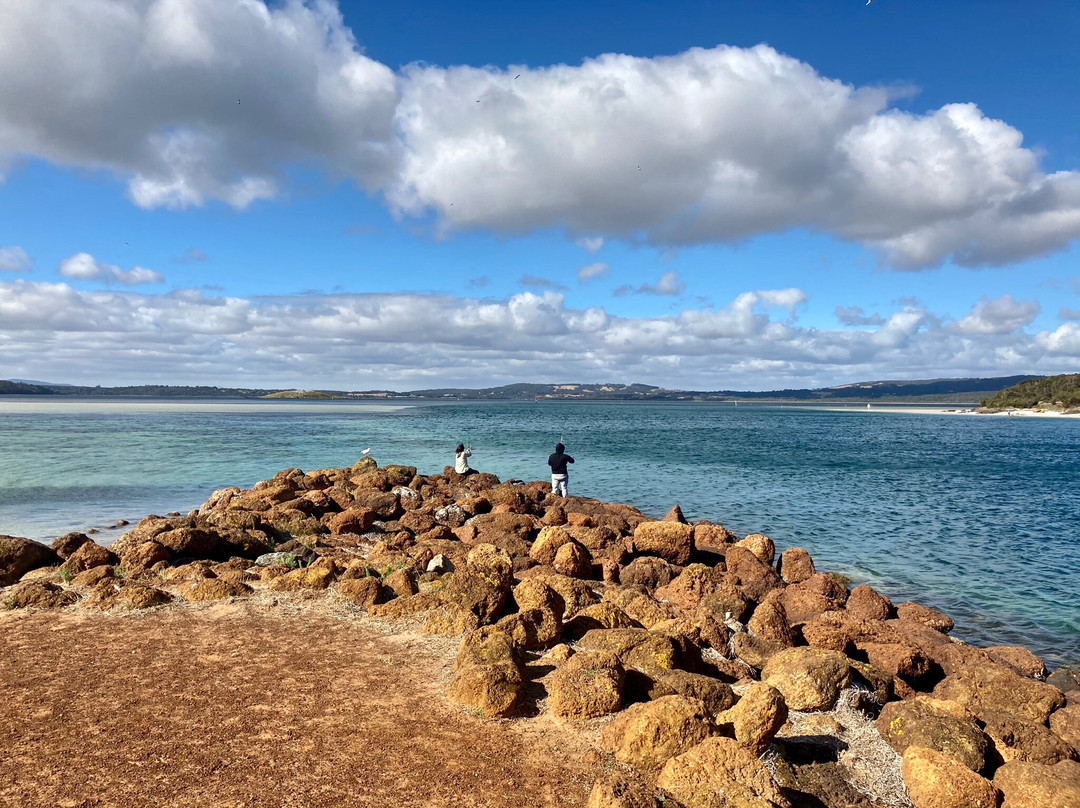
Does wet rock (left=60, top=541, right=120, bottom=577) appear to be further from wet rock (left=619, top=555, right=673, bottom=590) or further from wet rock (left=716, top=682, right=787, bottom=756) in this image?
wet rock (left=716, top=682, right=787, bottom=756)

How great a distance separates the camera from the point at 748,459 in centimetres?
4394

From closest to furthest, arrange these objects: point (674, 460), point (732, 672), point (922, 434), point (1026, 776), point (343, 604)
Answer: point (1026, 776) < point (732, 672) < point (343, 604) < point (674, 460) < point (922, 434)

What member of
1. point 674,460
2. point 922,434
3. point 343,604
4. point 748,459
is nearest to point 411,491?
point 343,604

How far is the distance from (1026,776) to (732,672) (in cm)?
330

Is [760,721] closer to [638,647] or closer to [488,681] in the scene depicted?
[638,647]

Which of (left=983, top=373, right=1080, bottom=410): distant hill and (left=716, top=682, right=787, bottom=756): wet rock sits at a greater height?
(left=983, top=373, right=1080, bottom=410): distant hill

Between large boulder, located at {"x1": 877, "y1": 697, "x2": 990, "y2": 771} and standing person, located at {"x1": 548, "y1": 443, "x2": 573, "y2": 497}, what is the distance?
15.0m

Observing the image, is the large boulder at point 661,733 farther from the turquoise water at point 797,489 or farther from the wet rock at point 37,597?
the wet rock at point 37,597

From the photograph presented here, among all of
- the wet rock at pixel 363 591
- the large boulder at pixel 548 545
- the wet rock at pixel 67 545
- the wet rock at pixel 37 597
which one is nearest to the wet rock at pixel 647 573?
the large boulder at pixel 548 545

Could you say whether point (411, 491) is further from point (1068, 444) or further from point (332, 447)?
point (1068, 444)

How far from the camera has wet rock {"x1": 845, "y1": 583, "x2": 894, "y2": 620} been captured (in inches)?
458

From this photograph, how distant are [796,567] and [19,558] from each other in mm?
15317

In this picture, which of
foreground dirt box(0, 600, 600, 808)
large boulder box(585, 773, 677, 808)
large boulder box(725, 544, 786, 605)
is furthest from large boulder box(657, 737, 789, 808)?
large boulder box(725, 544, 786, 605)

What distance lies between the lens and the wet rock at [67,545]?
13.6 metres
